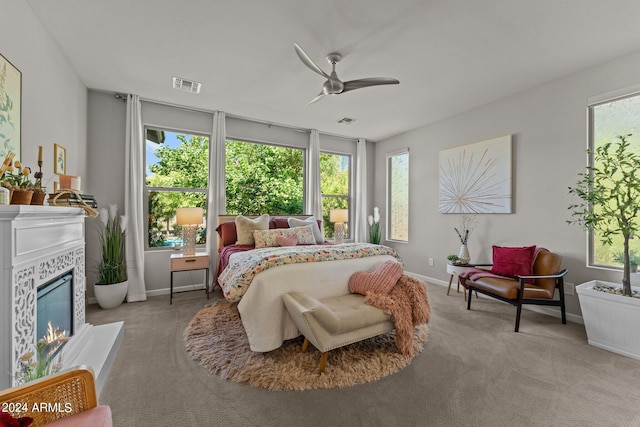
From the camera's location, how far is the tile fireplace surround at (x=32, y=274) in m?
1.33

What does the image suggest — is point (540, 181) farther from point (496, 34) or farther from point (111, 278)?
point (111, 278)

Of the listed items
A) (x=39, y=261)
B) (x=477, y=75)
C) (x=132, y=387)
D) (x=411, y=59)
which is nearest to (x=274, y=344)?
(x=132, y=387)

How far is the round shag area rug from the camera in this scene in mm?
1989

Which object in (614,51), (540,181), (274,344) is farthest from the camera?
(540,181)

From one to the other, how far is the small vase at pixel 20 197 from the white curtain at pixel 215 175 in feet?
8.84

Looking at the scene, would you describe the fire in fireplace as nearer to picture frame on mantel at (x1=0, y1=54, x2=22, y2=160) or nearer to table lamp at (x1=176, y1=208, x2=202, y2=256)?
picture frame on mantel at (x1=0, y1=54, x2=22, y2=160)

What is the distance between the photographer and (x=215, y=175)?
14.2 ft

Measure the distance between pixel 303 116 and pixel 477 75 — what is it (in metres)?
2.47

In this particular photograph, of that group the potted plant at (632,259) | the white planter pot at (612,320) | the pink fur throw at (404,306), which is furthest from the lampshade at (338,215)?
the potted plant at (632,259)

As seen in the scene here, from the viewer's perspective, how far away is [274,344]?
232cm

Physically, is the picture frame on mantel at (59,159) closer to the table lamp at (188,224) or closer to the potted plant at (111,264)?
the potted plant at (111,264)

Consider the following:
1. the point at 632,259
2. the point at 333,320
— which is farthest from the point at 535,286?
the point at 333,320

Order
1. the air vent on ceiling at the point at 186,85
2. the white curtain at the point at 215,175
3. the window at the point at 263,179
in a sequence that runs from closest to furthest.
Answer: the air vent on ceiling at the point at 186,85 < the white curtain at the point at 215,175 < the window at the point at 263,179

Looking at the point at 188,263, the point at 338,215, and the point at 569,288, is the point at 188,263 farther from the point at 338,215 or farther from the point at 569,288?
the point at 569,288
